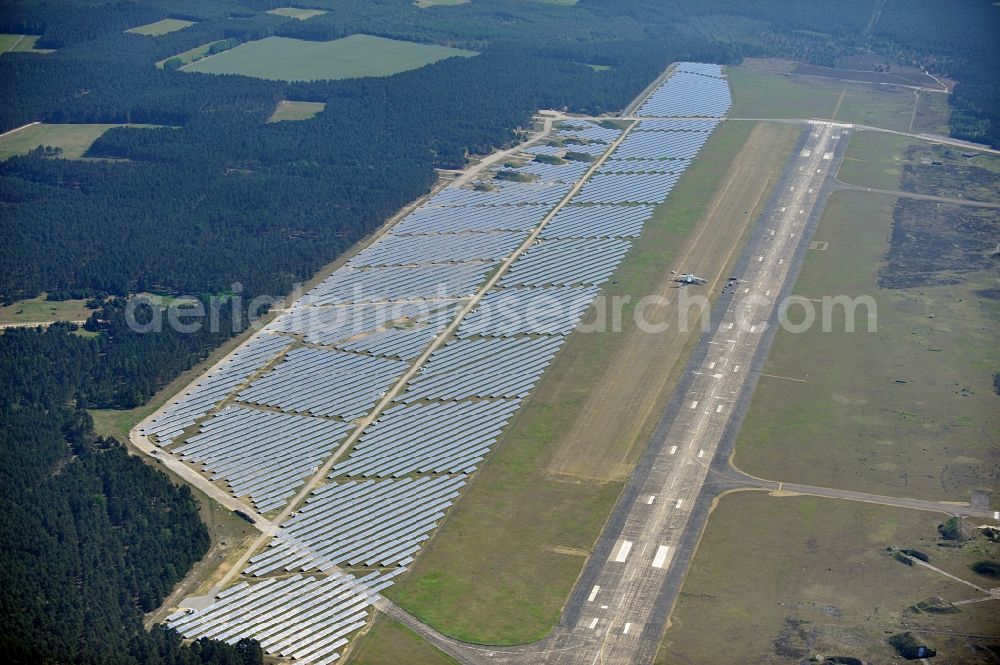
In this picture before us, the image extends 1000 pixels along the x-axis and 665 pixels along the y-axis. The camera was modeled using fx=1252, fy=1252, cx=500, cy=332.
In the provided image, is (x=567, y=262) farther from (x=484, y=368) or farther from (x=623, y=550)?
(x=623, y=550)

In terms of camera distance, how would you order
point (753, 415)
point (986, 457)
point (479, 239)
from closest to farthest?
point (986, 457)
point (753, 415)
point (479, 239)

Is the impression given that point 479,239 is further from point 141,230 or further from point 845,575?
point 845,575

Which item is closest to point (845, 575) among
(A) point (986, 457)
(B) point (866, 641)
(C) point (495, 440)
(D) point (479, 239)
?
(B) point (866, 641)

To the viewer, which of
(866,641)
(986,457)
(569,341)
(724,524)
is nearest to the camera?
(866,641)

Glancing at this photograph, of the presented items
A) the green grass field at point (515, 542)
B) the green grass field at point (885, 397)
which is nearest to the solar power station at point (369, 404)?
the green grass field at point (515, 542)

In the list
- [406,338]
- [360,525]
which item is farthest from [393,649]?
[406,338]

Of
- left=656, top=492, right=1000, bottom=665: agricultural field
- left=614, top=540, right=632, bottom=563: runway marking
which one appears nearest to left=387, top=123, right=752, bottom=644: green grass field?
left=614, top=540, right=632, bottom=563: runway marking

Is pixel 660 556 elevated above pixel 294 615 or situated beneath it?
elevated above
